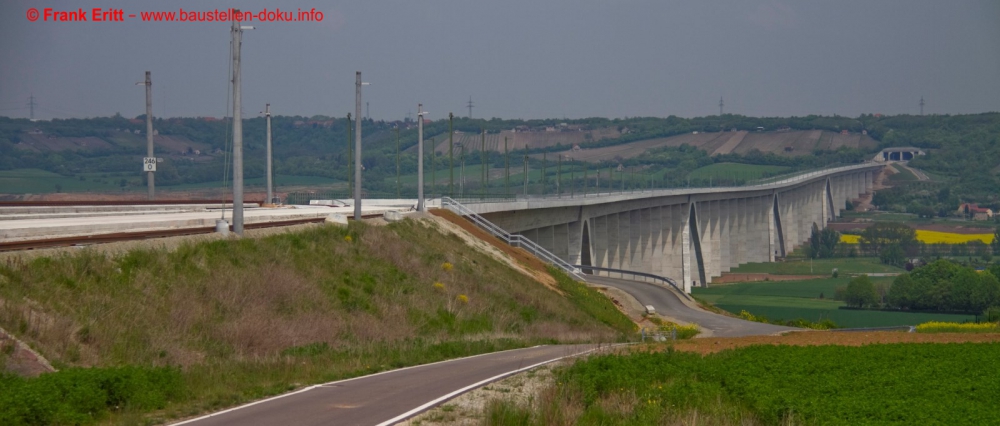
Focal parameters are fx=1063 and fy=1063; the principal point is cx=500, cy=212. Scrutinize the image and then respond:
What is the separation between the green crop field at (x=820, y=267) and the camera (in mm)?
A: 144000

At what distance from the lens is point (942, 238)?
583 feet

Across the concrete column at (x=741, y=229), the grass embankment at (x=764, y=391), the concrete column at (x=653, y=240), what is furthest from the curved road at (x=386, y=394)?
the concrete column at (x=741, y=229)

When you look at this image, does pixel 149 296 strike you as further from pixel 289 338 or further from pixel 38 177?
pixel 38 177

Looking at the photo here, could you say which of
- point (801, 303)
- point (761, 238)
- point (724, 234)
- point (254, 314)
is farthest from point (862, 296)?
point (254, 314)

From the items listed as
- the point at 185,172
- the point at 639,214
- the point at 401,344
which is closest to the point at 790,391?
the point at 401,344

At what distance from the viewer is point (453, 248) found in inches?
1978

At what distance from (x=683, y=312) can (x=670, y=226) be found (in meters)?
81.9

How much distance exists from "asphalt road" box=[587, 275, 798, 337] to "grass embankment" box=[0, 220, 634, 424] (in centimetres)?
862

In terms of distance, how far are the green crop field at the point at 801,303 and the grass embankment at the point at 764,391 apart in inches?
2203

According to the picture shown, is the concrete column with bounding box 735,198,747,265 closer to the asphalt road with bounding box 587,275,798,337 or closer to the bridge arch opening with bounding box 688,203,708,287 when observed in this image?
the bridge arch opening with bounding box 688,203,708,287

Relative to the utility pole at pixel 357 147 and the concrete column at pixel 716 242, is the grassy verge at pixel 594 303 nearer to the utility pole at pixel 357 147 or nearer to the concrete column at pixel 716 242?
the utility pole at pixel 357 147

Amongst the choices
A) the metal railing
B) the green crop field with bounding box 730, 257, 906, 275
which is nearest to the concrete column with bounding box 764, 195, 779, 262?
the green crop field with bounding box 730, 257, 906, 275

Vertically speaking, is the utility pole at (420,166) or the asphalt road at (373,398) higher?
the utility pole at (420,166)

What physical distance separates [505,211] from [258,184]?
76375 mm
